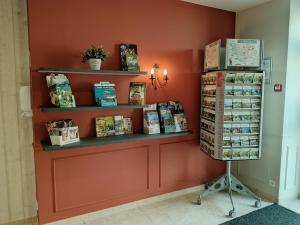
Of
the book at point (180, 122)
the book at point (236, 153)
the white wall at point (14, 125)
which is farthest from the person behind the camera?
the book at point (180, 122)

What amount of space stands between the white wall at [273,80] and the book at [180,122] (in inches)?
42.9

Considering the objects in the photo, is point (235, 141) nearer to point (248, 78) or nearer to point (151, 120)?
point (248, 78)

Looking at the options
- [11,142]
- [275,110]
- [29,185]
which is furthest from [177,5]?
[29,185]

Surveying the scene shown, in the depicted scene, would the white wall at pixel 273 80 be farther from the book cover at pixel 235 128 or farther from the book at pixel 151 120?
the book at pixel 151 120

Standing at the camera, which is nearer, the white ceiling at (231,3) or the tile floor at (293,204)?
the tile floor at (293,204)

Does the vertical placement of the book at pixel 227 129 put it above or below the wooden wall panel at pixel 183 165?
above

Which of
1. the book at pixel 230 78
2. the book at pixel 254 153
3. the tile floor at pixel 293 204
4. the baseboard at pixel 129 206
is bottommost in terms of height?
the tile floor at pixel 293 204

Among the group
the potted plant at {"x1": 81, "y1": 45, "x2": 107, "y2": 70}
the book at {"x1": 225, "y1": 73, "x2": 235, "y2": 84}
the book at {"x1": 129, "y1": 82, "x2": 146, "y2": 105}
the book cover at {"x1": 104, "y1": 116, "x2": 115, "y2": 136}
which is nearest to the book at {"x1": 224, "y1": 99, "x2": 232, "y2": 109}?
the book at {"x1": 225, "y1": 73, "x2": 235, "y2": 84}

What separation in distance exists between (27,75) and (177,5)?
2026mm

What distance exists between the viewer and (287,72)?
2850 mm

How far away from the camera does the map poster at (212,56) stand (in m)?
2.79

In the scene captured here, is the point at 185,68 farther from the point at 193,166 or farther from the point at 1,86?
the point at 1,86

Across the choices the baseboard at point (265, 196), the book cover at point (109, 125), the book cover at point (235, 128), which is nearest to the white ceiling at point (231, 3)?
the book cover at point (235, 128)

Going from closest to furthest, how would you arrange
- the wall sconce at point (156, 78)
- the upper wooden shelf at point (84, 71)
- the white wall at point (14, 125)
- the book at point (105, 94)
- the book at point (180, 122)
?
the upper wooden shelf at point (84, 71), the white wall at point (14, 125), the book at point (105, 94), the wall sconce at point (156, 78), the book at point (180, 122)
